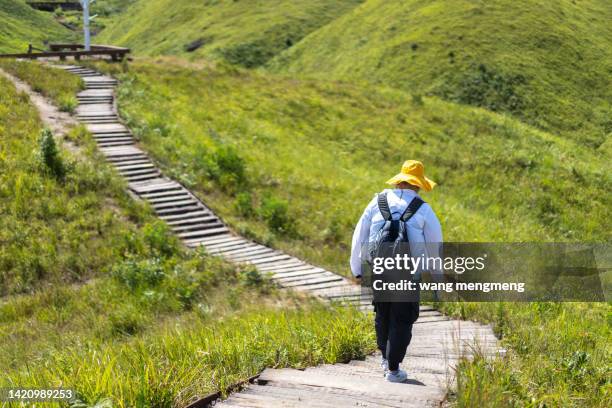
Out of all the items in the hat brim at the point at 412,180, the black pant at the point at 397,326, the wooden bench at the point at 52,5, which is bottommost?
the black pant at the point at 397,326

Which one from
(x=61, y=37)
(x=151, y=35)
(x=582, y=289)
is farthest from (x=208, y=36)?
(x=582, y=289)

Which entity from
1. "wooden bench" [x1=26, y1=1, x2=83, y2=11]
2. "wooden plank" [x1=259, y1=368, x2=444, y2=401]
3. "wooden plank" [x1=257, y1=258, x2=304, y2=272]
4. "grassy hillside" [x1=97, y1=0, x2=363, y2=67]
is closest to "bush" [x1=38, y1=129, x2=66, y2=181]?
"wooden plank" [x1=257, y1=258, x2=304, y2=272]

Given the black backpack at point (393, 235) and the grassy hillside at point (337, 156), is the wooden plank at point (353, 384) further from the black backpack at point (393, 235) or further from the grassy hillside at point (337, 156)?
the grassy hillside at point (337, 156)

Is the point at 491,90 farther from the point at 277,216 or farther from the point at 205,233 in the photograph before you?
the point at 205,233

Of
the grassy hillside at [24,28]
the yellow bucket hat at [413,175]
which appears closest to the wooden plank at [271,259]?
the yellow bucket hat at [413,175]

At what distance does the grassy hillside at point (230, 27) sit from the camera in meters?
64.4

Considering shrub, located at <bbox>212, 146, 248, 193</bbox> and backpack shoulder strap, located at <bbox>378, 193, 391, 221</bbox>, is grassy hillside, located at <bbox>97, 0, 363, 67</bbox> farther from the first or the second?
backpack shoulder strap, located at <bbox>378, 193, 391, 221</bbox>

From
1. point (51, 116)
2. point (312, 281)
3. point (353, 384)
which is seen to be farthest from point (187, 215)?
point (353, 384)

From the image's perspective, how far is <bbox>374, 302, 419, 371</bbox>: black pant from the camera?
18.4 feet

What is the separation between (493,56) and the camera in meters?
47.4

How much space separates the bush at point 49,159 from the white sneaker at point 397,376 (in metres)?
13.2

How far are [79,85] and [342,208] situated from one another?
49.3ft

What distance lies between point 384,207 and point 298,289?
644 cm

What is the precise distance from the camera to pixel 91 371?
15.1ft
